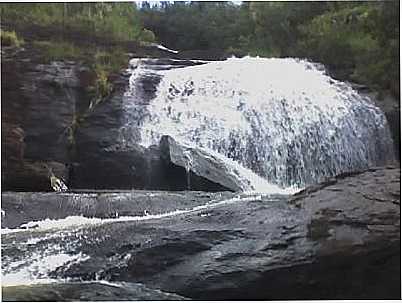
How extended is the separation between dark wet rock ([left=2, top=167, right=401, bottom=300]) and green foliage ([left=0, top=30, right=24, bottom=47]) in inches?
25.9

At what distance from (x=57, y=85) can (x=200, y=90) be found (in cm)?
52

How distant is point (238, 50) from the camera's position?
2.69 metres

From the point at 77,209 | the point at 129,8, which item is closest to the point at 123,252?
the point at 77,209

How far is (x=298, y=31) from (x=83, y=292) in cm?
117

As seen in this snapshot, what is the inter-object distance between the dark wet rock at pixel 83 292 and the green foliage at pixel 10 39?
83 cm

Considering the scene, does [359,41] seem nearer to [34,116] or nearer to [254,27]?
[254,27]

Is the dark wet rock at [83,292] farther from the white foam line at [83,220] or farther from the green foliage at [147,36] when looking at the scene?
the green foliage at [147,36]

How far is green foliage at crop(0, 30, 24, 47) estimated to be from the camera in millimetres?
2607

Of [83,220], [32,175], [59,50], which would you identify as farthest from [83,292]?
[59,50]

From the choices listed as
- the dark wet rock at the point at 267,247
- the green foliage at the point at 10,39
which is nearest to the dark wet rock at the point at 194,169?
the dark wet rock at the point at 267,247

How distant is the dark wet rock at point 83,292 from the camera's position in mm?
2443

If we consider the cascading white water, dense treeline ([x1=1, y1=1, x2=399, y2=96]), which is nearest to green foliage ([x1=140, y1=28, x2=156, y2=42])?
dense treeline ([x1=1, y1=1, x2=399, y2=96])

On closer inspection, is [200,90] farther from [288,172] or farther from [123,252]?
[123,252]

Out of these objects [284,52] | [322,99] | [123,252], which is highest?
[284,52]
